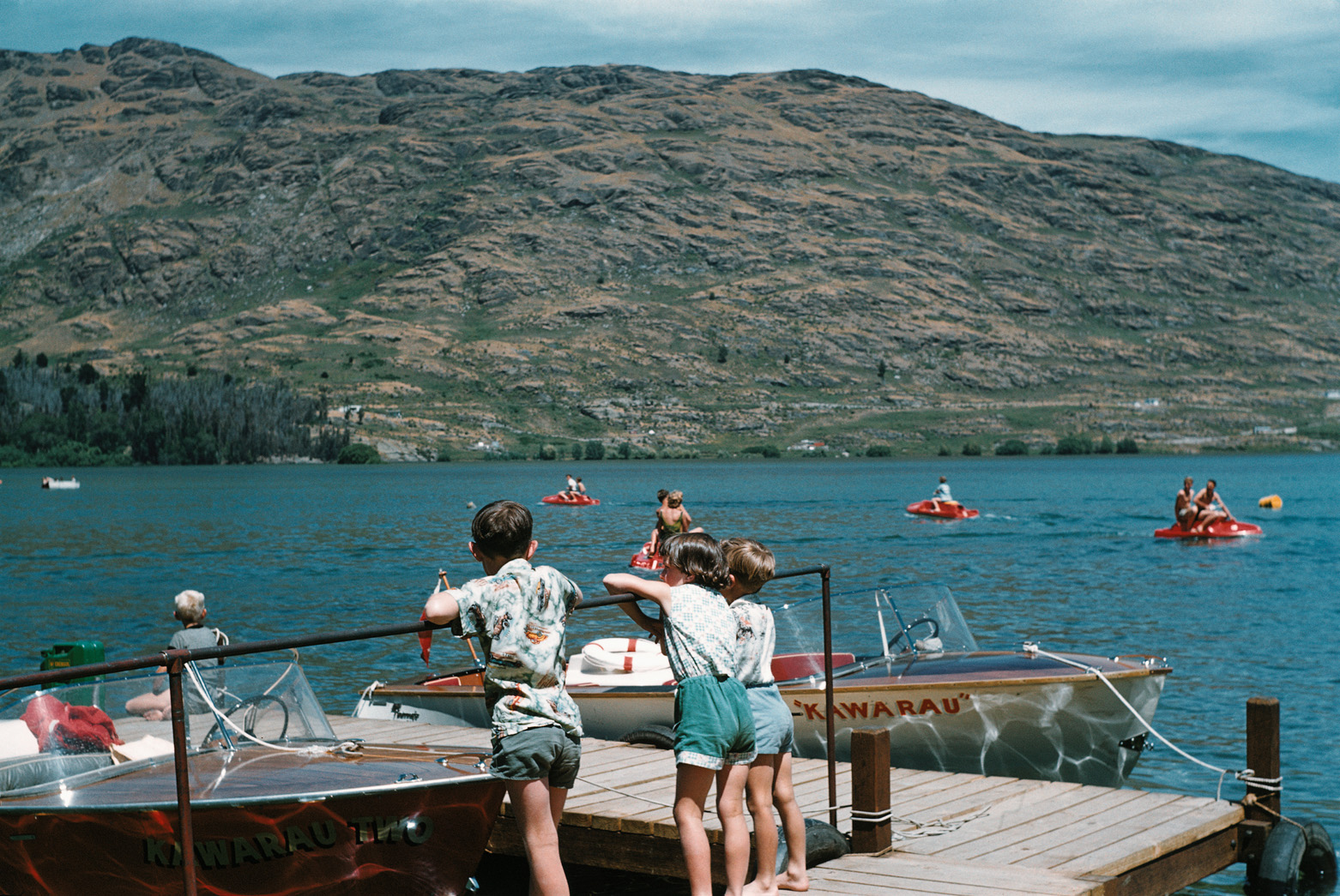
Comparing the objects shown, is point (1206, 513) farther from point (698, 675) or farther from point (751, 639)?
point (698, 675)

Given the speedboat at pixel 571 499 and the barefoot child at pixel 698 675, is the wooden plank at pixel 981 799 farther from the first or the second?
the speedboat at pixel 571 499

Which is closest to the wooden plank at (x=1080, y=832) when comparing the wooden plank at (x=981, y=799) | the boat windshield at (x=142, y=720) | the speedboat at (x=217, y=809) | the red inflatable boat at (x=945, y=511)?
the wooden plank at (x=981, y=799)

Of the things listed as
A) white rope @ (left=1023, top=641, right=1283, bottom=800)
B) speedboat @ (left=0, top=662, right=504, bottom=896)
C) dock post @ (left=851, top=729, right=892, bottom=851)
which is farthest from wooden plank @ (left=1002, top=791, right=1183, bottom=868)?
speedboat @ (left=0, top=662, right=504, bottom=896)

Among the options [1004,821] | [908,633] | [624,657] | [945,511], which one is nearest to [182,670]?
[1004,821]

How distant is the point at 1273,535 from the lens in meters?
62.9

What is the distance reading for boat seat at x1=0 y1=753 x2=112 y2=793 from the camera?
695cm

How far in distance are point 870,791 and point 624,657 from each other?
Answer: 705 centimetres

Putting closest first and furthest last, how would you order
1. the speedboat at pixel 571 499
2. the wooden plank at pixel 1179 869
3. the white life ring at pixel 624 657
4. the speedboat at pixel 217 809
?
1. the speedboat at pixel 217 809
2. the wooden plank at pixel 1179 869
3. the white life ring at pixel 624 657
4. the speedboat at pixel 571 499

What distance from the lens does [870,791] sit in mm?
8008

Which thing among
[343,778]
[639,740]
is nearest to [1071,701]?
[639,740]

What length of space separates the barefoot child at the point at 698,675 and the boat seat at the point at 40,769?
10.5ft

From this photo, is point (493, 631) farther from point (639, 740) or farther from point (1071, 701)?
point (1071, 701)

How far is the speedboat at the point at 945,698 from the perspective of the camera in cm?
1269

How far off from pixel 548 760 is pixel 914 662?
8.23 metres
